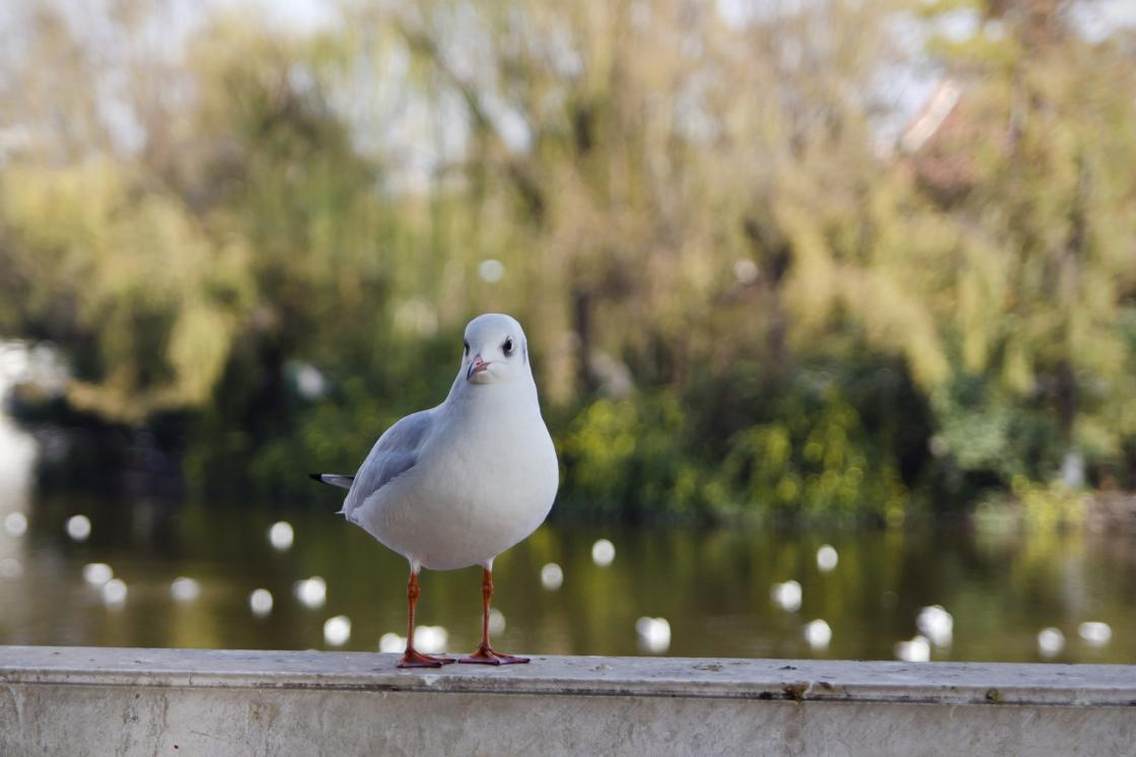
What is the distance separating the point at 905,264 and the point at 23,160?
11.3 m

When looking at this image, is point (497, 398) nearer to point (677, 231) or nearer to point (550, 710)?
point (550, 710)

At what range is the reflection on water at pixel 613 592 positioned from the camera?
10.4 meters

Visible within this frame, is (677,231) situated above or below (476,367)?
above

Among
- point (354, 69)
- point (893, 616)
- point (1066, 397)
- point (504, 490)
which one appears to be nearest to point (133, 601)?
point (893, 616)

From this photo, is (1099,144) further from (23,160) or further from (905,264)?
(23,160)

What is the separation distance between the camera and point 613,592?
12.6 metres

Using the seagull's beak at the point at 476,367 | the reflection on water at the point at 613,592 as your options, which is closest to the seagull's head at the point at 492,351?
the seagull's beak at the point at 476,367

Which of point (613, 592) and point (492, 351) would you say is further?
point (613, 592)

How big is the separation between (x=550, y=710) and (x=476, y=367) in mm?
666

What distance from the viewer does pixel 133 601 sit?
1186cm

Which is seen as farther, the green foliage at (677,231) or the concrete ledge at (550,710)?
the green foliage at (677,231)

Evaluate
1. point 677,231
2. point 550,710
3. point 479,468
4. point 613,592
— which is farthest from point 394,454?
point 677,231

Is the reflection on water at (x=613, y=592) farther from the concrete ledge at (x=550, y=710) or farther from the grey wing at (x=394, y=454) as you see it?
the concrete ledge at (x=550, y=710)

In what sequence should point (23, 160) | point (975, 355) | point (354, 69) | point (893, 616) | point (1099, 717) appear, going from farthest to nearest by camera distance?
point (23, 160) < point (354, 69) < point (975, 355) < point (893, 616) < point (1099, 717)
